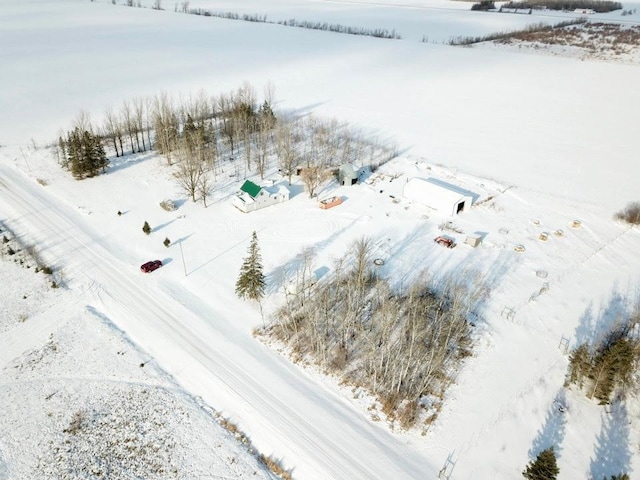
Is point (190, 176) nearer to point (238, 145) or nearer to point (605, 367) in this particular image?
point (238, 145)

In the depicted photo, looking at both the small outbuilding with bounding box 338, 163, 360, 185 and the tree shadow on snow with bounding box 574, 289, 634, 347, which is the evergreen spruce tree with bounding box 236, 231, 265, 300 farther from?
the tree shadow on snow with bounding box 574, 289, 634, 347

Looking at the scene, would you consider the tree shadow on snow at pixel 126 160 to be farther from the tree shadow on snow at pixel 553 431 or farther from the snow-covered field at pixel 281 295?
the tree shadow on snow at pixel 553 431

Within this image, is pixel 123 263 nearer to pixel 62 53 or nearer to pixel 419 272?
pixel 419 272

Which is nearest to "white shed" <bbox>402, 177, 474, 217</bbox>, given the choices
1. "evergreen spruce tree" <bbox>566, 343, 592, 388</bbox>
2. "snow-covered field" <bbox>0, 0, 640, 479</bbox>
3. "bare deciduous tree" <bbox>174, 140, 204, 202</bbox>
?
"snow-covered field" <bbox>0, 0, 640, 479</bbox>

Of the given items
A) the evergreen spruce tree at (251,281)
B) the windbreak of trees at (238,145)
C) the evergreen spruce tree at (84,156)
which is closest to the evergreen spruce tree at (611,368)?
the evergreen spruce tree at (251,281)

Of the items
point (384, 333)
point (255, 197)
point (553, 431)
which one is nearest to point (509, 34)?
point (255, 197)
